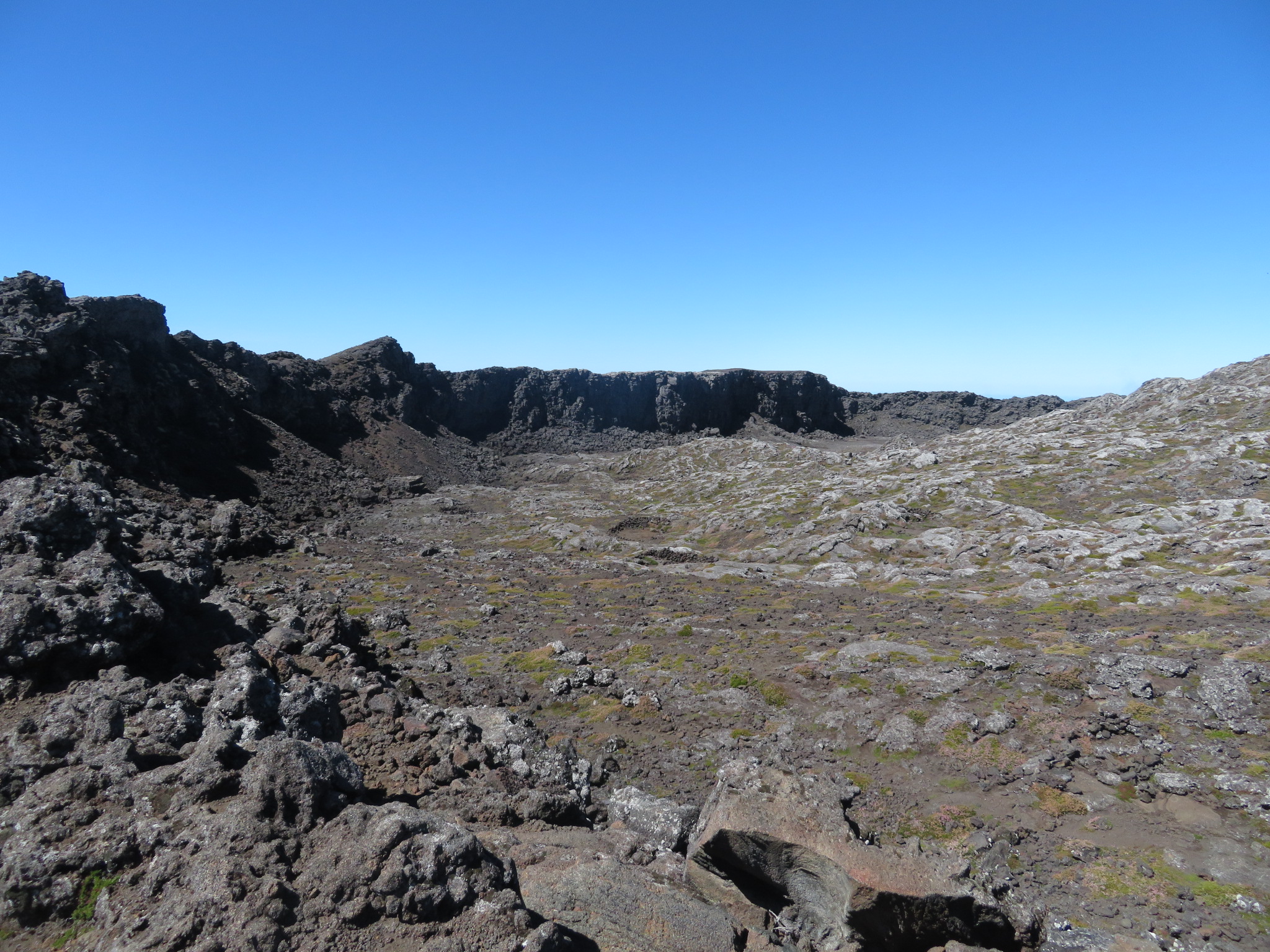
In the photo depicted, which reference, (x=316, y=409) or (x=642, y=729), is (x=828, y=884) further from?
(x=316, y=409)

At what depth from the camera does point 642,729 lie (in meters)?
22.5

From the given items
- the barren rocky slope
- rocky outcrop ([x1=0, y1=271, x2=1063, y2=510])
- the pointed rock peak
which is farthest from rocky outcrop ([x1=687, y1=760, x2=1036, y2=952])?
the pointed rock peak

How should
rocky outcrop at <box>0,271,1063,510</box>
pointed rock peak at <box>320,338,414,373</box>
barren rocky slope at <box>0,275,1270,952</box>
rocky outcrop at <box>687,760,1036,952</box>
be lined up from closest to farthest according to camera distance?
barren rocky slope at <box>0,275,1270,952</box> → rocky outcrop at <box>687,760,1036,952</box> → rocky outcrop at <box>0,271,1063,510</box> → pointed rock peak at <box>320,338,414,373</box>

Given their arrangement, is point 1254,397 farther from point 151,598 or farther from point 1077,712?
point 151,598

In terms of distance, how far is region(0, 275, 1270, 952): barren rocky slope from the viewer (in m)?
8.47

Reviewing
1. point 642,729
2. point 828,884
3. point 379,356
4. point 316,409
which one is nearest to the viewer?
point 828,884

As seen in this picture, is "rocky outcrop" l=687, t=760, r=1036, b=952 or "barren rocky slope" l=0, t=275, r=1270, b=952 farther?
"rocky outcrop" l=687, t=760, r=1036, b=952

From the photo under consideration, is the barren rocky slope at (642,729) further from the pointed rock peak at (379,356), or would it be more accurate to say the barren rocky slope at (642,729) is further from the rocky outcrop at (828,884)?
the pointed rock peak at (379,356)

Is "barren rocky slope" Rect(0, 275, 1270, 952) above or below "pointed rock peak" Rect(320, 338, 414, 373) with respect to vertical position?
below

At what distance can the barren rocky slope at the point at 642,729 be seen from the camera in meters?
8.47

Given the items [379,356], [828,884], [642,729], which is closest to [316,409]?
[379,356]

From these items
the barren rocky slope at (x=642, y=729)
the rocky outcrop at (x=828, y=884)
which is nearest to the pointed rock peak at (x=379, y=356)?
the barren rocky slope at (x=642, y=729)

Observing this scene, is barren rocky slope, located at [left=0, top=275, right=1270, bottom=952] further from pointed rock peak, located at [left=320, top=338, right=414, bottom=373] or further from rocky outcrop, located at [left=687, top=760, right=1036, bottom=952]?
pointed rock peak, located at [left=320, top=338, right=414, bottom=373]

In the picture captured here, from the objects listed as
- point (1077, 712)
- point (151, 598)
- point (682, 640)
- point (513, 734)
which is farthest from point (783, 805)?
point (682, 640)
